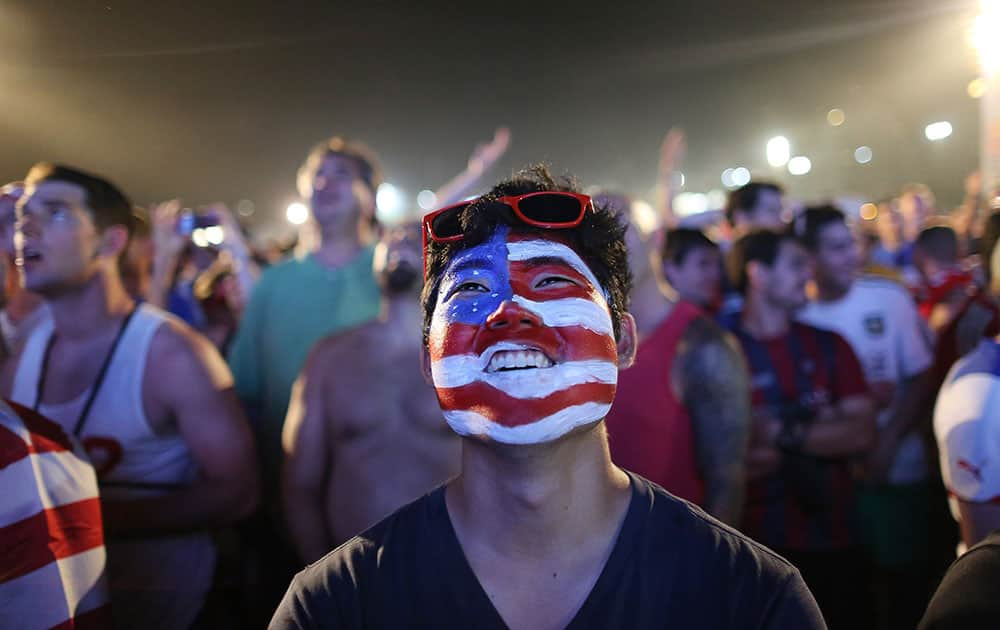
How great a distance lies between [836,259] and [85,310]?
163 inches

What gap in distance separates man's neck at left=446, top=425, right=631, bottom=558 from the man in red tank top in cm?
153

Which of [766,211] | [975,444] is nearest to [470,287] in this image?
[975,444]

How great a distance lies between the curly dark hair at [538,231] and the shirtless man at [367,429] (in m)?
1.52

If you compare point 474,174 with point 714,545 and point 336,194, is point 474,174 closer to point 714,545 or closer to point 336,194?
point 336,194

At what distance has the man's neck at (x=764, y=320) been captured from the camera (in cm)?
394

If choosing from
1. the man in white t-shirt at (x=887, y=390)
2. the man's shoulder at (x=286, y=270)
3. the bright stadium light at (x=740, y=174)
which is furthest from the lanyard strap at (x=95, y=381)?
the bright stadium light at (x=740, y=174)

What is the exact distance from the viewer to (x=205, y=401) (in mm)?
2977

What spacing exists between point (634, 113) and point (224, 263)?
430 centimetres

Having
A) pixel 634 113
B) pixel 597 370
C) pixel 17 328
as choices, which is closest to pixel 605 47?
pixel 597 370

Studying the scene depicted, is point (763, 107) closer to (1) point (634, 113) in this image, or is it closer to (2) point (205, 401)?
(1) point (634, 113)

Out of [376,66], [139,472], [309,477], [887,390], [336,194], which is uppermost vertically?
[376,66]

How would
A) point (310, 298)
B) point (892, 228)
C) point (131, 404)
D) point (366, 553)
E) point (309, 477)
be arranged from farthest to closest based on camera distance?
1. point (892, 228)
2. point (310, 298)
3. point (309, 477)
4. point (131, 404)
5. point (366, 553)

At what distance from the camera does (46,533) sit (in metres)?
1.94

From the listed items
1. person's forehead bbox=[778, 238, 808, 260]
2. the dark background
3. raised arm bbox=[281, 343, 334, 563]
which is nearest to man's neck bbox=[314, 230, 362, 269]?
the dark background
